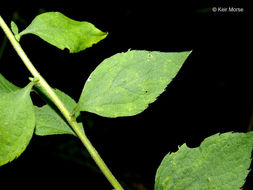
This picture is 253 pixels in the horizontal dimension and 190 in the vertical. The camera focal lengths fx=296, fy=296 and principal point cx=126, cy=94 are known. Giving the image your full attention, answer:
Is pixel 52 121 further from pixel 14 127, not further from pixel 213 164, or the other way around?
pixel 213 164

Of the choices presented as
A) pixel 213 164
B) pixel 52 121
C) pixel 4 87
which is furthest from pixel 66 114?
pixel 213 164

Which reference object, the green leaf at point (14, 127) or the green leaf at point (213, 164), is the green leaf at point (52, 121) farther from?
the green leaf at point (213, 164)

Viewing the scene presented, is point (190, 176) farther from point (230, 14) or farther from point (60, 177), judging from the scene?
point (230, 14)

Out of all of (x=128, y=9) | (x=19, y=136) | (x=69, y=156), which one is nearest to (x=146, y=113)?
(x=69, y=156)

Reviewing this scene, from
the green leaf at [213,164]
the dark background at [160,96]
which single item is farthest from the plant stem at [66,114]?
the dark background at [160,96]

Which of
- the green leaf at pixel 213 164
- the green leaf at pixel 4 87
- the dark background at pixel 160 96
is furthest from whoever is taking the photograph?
the dark background at pixel 160 96

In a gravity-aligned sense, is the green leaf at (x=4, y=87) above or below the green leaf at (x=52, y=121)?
above
